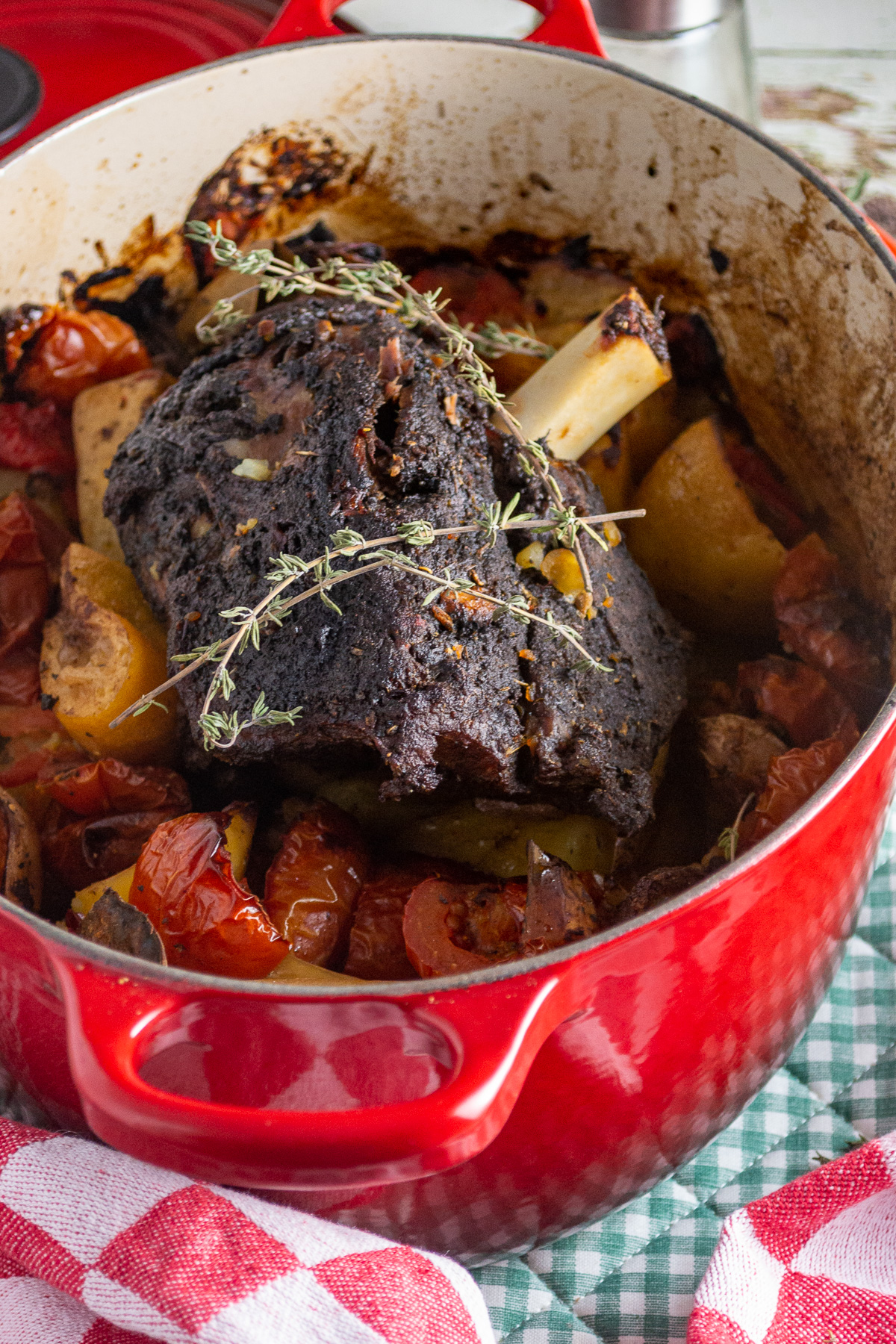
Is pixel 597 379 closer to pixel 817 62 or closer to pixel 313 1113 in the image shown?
pixel 313 1113

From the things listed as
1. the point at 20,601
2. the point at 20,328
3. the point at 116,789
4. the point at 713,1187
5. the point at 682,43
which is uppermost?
the point at 682,43

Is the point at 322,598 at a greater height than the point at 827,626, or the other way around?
the point at 322,598

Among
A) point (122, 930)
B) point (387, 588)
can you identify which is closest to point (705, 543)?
point (387, 588)

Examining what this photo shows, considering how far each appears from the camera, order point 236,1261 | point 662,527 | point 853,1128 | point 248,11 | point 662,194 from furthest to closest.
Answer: point 248,11 → point 662,194 → point 662,527 → point 853,1128 → point 236,1261

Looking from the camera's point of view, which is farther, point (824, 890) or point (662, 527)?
point (662, 527)

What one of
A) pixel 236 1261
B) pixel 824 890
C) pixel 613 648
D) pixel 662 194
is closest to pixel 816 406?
pixel 662 194

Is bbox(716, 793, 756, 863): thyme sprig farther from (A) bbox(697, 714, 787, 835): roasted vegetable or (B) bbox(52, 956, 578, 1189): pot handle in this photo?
(B) bbox(52, 956, 578, 1189): pot handle

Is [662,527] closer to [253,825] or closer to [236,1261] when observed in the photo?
[253,825]

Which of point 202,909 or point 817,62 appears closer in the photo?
point 202,909
